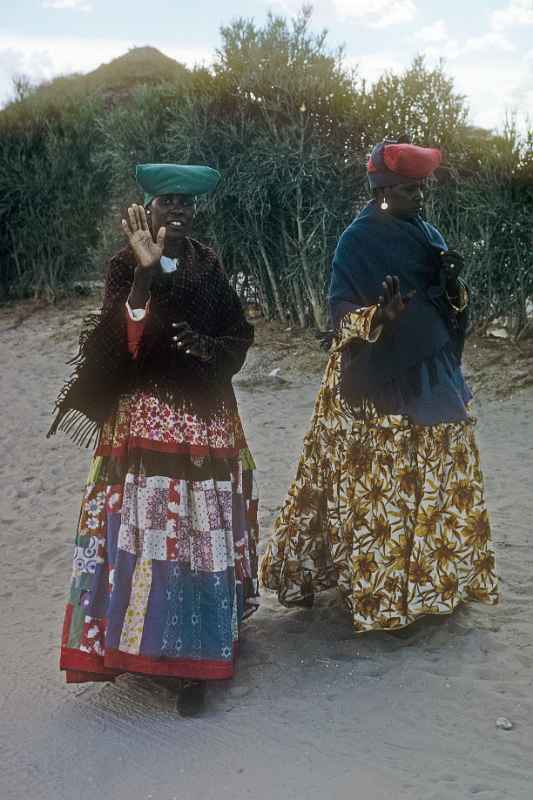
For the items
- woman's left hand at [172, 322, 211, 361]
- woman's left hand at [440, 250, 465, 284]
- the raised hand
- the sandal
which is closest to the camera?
the raised hand

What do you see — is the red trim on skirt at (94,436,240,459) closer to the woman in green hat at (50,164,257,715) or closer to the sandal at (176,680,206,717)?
the woman in green hat at (50,164,257,715)

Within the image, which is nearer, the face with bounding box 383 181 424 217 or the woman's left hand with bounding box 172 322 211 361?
the woman's left hand with bounding box 172 322 211 361

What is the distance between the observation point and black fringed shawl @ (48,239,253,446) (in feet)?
11.6

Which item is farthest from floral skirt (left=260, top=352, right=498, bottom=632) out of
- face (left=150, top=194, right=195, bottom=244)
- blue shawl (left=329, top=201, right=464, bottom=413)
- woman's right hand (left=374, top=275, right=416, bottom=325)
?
face (left=150, top=194, right=195, bottom=244)

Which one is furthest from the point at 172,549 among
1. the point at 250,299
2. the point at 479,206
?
the point at 250,299

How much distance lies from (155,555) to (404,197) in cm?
179

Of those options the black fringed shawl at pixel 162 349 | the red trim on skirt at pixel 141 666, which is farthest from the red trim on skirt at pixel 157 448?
the red trim on skirt at pixel 141 666

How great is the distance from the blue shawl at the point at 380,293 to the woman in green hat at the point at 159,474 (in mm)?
552

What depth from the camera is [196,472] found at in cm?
363

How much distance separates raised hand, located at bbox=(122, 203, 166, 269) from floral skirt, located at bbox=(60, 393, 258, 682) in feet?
1.91

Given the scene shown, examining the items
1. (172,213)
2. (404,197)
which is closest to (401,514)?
(404,197)

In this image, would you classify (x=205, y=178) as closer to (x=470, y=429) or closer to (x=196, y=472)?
(x=196, y=472)

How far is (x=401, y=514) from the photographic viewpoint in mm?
3971

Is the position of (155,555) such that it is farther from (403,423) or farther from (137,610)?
(403,423)
